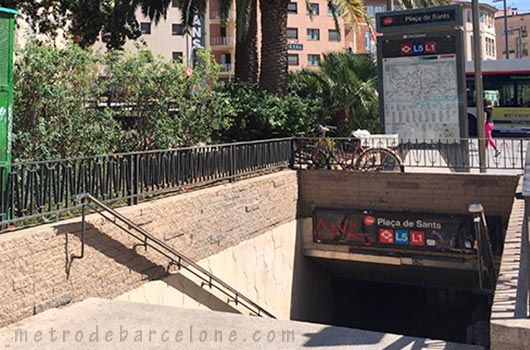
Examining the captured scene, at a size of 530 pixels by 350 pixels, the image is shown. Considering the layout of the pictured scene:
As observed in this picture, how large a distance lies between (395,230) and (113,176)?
686 cm

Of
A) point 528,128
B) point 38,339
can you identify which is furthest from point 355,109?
point 38,339

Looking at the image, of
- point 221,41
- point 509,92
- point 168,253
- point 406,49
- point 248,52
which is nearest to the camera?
point 168,253

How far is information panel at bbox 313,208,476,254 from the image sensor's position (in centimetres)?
1210

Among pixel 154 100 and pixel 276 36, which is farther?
pixel 276 36

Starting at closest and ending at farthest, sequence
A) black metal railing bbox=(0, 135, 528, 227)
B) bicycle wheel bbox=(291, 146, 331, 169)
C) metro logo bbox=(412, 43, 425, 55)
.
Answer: black metal railing bbox=(0, 135, 528, 227) < metro logo bbox=(412, 43, 425, 55) < bicycle wheel bbox=(291, 146, 331, 169)

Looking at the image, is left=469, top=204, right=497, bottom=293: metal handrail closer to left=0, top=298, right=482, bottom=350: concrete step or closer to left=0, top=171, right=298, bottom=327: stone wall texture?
left=0, top=298, right=482, bottom=350: concrete step

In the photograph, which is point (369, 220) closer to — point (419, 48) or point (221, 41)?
point (419, 48)

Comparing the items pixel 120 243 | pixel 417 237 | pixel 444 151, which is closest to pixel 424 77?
pixel 444 151

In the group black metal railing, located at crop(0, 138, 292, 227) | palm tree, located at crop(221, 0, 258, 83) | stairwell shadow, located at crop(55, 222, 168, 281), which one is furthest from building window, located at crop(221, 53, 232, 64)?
stairwell shadow, located at crop(55, 222, 168, 281)

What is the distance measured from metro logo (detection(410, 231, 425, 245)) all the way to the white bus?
1459 centimetres

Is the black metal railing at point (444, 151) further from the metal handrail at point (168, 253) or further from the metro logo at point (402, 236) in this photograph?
the metal handrail at point (168, 253)

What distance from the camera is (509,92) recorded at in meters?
24.7

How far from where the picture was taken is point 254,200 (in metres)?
11.6

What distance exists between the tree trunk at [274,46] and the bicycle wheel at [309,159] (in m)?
3.00
